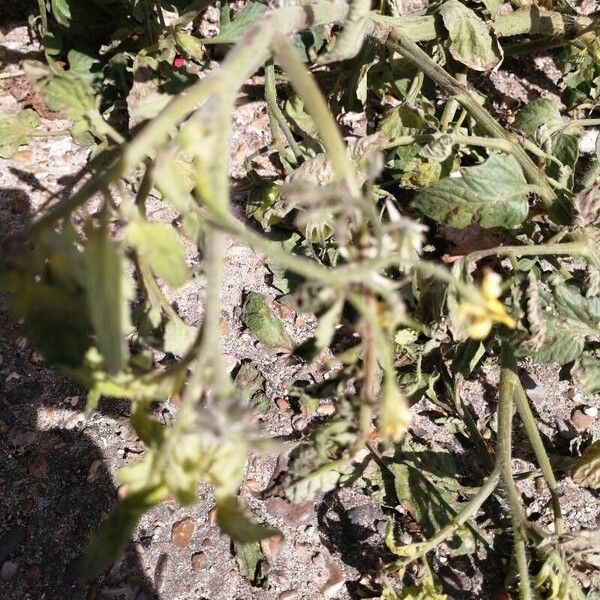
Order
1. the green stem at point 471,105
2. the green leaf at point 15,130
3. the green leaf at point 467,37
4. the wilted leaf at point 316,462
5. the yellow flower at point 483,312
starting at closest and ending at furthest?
1. the yellow flower at point 483,312
2. the wilted leaf at point 316,462
3. the green stem at point 471,105
4. the green leaf at point 467,37
5. the green leaf at point 15,130

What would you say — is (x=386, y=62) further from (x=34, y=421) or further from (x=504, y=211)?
(x=34, y=421)

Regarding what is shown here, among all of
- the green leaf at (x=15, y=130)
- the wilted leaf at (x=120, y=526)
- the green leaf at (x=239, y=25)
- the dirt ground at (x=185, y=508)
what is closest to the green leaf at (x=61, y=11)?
the green leaf at (x=15, y=130)

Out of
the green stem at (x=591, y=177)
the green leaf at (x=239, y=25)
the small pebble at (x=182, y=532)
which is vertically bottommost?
the small pebble at (x=182, y=532)

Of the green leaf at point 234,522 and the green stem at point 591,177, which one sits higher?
the green leaf at point 234,522

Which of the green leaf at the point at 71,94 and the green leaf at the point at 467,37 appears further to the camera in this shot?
the green leaf at the point at 467,37

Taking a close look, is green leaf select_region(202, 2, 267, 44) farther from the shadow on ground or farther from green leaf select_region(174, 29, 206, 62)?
the shadow on ground

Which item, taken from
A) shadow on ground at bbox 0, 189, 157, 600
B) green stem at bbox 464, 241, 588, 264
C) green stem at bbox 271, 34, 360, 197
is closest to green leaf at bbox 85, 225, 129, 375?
green stem at bbox 271, 34, 360, 197

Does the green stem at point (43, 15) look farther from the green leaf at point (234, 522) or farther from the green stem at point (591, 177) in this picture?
the green leaf at point (234, 522)
